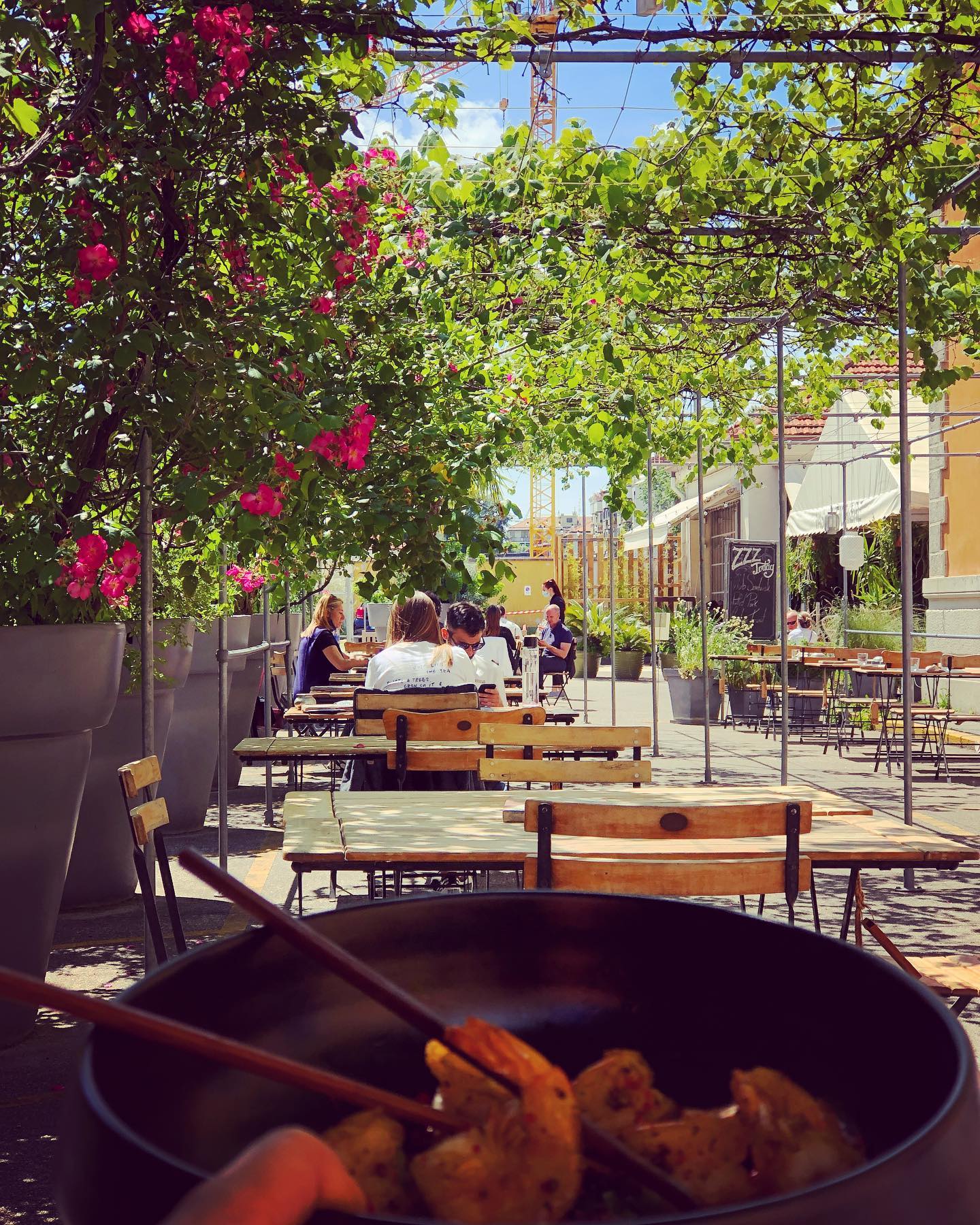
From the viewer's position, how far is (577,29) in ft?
17.8

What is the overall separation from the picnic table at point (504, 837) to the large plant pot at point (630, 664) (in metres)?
20.0

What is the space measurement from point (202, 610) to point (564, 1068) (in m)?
6.17

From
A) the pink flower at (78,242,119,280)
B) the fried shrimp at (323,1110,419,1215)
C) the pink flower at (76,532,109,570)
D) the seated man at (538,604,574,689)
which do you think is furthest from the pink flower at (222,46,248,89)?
the seated man at (538,604,574,689)

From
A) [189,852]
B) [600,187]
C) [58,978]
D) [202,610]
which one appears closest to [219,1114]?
[189,852]

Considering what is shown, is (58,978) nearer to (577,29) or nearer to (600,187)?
(577,29)

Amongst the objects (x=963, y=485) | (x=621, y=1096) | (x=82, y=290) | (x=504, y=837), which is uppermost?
(x=963, y=485)

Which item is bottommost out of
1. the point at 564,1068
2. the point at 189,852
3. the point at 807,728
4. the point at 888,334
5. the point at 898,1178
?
the point at 807,728

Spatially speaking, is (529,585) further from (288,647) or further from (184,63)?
(184,63)

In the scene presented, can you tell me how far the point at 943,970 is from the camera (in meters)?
3.70

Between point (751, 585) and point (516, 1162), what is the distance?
16.7 meters

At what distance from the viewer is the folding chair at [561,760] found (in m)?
4.41

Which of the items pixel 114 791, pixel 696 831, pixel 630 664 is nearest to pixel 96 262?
pixel 696 831

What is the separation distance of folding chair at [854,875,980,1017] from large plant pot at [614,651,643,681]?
67.6 feet

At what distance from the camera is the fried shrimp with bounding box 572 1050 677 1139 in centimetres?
99
